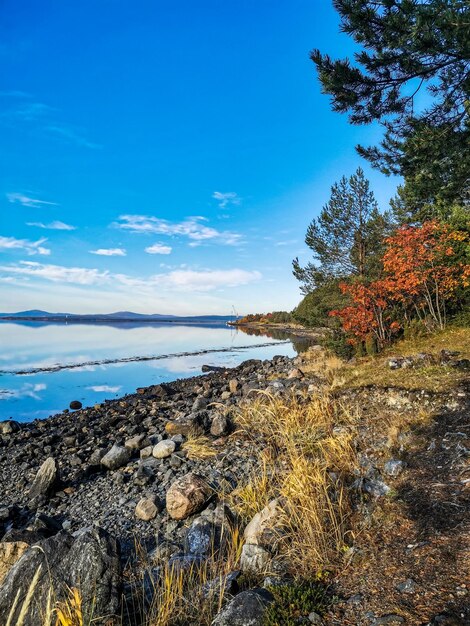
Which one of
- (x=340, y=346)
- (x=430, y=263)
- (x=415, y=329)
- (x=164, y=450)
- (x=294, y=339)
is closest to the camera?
(x=164, y=450)

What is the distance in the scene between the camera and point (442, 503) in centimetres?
367

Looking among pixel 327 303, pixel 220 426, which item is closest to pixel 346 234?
pixel 327 303

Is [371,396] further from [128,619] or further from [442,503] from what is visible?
[128,619]

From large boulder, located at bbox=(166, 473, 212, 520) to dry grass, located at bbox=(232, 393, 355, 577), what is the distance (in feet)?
1.68

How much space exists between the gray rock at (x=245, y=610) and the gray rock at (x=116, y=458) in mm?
5461

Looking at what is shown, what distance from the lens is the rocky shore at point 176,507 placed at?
9.55 ft

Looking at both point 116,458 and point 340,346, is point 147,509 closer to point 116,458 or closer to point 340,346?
point 116,458

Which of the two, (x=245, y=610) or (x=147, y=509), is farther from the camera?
(x=147, y=509)

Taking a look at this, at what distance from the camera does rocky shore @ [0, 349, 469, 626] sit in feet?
9.55

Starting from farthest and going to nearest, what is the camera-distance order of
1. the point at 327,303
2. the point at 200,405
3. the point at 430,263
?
the point at 327,303 < the point at 430,263 < the point at 200,405

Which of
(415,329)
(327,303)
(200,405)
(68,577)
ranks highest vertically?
(327,303)

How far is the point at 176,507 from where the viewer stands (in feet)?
17.3

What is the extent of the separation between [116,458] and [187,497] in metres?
2.99

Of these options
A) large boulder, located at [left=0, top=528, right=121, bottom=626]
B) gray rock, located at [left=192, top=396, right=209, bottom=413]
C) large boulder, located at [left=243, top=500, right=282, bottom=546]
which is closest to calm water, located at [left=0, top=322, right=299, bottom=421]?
gray rock, located at [left=192, top=396, right=209, bottom=413]
